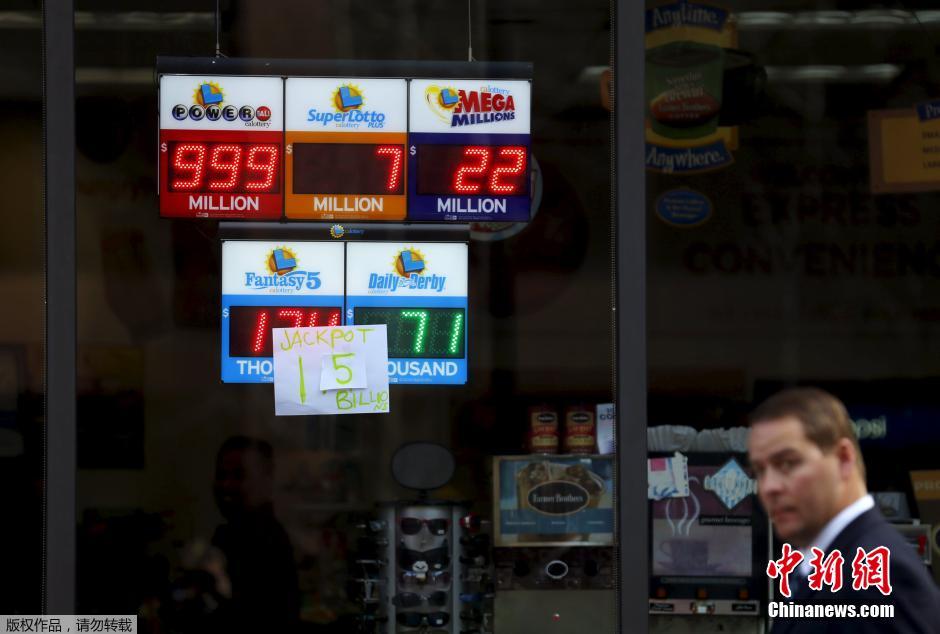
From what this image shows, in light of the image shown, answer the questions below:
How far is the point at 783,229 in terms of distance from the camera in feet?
20.1

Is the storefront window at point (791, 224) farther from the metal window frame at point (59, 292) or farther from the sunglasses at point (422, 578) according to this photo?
the metal window frame at point (59, 292)

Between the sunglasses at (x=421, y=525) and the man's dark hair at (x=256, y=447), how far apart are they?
80 cm

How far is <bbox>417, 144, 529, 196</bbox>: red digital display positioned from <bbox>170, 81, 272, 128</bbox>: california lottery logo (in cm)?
63

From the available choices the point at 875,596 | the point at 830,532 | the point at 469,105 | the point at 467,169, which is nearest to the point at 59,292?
the point at 467,169

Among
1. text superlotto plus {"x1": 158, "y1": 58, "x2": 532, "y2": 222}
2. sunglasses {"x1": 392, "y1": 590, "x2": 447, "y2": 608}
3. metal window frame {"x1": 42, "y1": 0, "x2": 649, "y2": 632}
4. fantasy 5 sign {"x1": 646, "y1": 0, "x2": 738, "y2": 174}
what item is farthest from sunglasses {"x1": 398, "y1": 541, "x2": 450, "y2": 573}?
fantasy 5 sign {"x1": 646, "y1": 0, "x2": 738, "y2": 174}

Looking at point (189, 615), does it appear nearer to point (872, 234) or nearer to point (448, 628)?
point (448, 628)

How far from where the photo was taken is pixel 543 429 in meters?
5.93

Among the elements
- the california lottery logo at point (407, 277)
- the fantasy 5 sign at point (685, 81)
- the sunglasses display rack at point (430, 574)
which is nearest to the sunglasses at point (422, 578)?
the sunglasses display rack at point (430, 574)

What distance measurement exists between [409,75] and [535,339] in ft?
4.51

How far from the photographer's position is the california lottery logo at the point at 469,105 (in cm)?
521

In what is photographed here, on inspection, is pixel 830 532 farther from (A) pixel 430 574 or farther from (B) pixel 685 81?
(B) pixel 685 81

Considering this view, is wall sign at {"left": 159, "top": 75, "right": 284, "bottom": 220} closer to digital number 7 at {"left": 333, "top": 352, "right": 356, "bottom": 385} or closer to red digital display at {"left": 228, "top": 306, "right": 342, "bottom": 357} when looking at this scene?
red digital display at {"left": 228, "top": 306, "right": 342, "bottom": 357}

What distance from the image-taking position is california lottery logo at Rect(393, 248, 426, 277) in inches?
207

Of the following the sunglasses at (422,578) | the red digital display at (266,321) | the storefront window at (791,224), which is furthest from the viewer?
→ the storefront window at (791,224)
